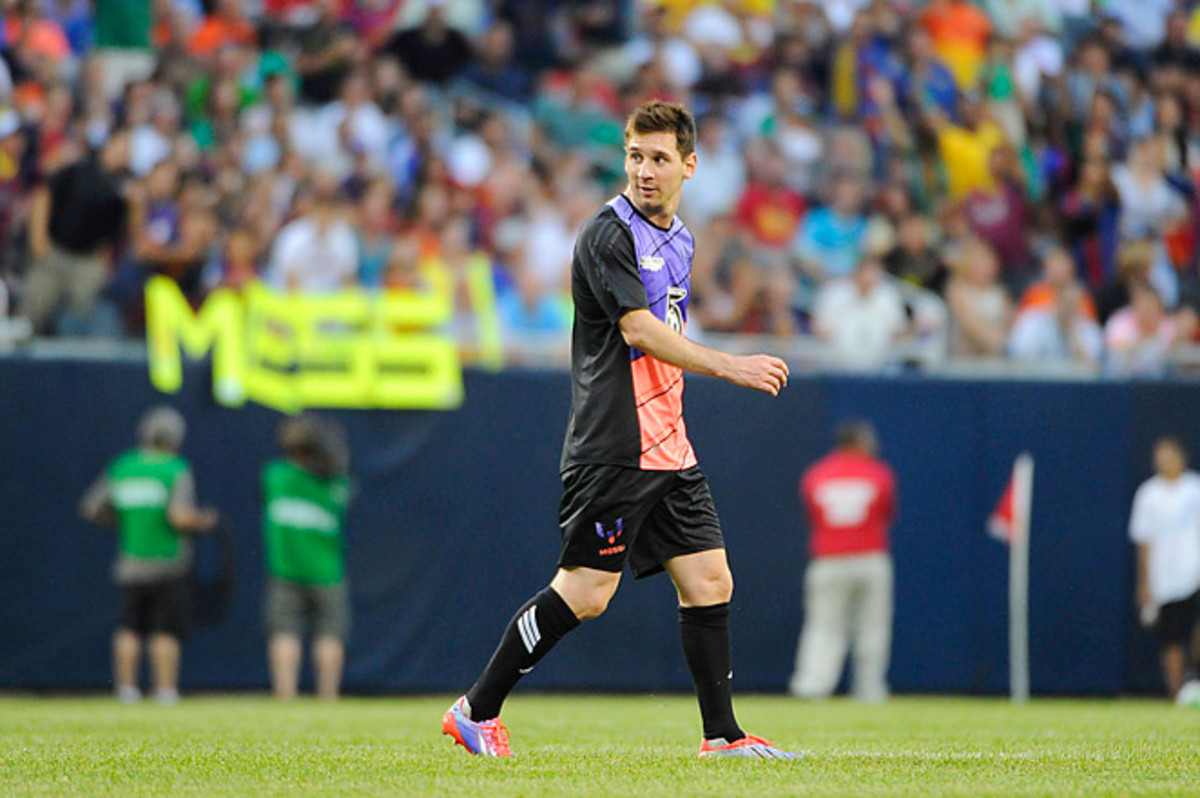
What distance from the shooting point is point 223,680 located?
14891 millimetres

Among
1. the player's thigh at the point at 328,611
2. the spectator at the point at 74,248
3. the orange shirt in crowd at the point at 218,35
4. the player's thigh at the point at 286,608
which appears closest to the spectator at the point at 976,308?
the player's thigh at the point at 328,611

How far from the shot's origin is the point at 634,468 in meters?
6.64

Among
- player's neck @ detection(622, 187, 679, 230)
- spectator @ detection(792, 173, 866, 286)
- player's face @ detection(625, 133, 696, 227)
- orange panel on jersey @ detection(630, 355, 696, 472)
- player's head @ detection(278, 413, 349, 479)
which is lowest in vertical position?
player's head @ detection(278, 413, 349, 479)

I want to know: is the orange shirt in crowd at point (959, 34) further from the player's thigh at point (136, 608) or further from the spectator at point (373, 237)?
the player's thigh at point (136, 608)

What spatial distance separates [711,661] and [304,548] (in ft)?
26.1

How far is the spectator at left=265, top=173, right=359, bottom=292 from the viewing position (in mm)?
14984

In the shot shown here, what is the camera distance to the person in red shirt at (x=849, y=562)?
15.1 meters

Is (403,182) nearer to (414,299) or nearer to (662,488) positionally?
(414,299)

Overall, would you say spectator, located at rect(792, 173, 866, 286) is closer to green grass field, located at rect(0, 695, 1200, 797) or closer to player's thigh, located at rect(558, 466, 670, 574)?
green grass field, located at rect(0, 695, 1200, 797)

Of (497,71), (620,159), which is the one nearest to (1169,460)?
(620,159)

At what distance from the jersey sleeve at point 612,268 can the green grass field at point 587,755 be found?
156 cm

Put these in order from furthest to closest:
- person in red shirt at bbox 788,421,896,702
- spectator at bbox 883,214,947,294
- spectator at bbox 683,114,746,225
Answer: spectator at bbox 683,114,746,225, spectator at bbox 883,214,947,294, person in red shirt at bbox 788,421,896,702

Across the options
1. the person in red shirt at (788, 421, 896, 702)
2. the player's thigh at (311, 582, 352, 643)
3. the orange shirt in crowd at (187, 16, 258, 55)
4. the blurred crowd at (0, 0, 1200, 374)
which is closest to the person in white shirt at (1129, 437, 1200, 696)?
the blurred crowd at (0, 0, 1200, 374)

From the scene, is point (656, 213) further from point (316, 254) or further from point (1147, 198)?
point (1147, 198)
